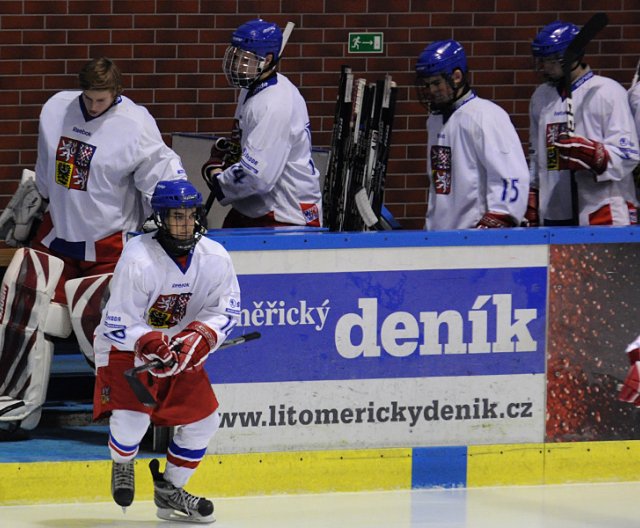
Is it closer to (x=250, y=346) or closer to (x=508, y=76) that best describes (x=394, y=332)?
(x=250, y=346)

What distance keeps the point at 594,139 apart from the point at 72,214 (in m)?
2.18

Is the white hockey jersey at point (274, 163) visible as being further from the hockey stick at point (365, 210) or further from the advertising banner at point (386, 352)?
the advertising banner at point (386, 352)

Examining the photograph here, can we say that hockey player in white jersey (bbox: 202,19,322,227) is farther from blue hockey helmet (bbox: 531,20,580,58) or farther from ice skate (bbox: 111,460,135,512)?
ice skate (bbox: 111,460,135,512)

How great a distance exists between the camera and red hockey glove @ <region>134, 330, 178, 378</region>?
550 centimetres

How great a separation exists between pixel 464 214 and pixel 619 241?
631 mm

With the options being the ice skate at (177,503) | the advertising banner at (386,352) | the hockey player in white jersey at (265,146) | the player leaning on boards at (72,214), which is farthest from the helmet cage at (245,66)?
the ice skate at (177,503)

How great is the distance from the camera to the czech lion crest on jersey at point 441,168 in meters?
6.70

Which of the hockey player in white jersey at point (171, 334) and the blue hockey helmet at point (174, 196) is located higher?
the blue hockey helmet at point (174, 196)

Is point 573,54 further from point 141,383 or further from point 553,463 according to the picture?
point 141,383

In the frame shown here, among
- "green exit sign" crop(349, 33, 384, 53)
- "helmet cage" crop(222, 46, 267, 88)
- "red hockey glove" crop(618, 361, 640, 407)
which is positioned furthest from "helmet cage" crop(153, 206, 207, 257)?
"green exit sign" crop(349, 33, 384, 53)

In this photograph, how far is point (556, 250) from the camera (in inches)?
252

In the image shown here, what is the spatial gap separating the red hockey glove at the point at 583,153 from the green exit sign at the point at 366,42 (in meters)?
2.23

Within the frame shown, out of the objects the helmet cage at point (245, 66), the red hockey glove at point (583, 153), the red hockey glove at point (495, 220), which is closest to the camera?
the red hockey glove at point (495, 220)

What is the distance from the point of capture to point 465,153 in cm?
664
